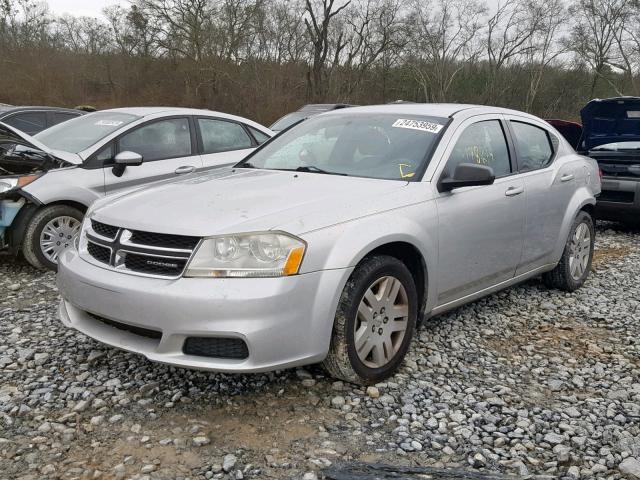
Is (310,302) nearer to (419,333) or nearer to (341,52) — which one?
(419,333)

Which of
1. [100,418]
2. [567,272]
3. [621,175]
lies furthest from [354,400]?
[621,175]

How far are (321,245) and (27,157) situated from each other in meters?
3.99

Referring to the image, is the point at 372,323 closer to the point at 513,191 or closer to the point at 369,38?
the point at 513,191

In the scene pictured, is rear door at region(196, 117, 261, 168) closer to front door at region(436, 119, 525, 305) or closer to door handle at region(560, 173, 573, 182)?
front door at region(436, 119, 525, 305)

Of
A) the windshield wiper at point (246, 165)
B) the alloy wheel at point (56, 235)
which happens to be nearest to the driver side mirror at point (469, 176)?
the windshield wiper at point (246, 165)

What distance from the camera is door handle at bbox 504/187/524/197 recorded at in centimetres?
431

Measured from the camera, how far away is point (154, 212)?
317 centimetres

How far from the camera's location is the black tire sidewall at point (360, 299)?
10.3 feet

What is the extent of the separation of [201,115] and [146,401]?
4.24 m

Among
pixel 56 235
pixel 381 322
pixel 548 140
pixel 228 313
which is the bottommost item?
pixel 56 235

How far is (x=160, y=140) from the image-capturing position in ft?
Answer: 20.9

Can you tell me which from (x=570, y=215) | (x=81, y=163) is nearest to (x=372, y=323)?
(x=570, y=215)

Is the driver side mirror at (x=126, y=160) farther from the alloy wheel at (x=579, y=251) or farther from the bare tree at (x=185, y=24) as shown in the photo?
the bare tree at (x=185, y=24)

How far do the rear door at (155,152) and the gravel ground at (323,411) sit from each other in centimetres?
193
